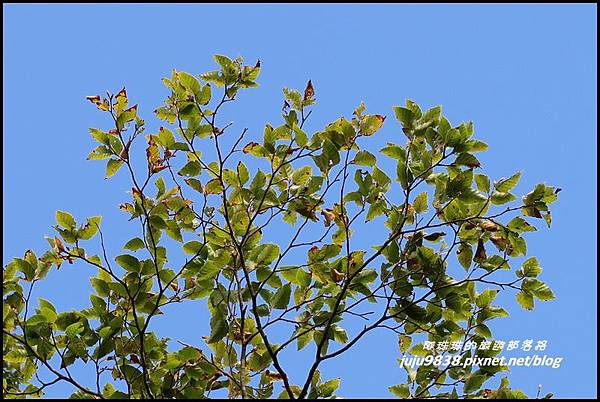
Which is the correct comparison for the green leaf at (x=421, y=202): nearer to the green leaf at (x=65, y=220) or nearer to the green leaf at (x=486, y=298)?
the green leaf at (x=486, y=298)

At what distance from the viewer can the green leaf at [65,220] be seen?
3.30 meters

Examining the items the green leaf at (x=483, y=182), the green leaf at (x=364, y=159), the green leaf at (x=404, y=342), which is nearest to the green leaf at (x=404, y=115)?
the green leaf at (x=364, y=159)

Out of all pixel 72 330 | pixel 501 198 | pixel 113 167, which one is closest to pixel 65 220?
pixel 113 167

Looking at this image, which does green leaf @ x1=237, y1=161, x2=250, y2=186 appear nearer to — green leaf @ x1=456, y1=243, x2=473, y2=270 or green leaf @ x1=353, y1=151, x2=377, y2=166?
green leaf @ x1=353, y1=151, x2=377, y2=166

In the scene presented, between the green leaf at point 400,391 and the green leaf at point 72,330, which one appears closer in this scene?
the green leaf at point 72,330

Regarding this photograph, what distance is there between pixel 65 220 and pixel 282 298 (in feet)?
3.31

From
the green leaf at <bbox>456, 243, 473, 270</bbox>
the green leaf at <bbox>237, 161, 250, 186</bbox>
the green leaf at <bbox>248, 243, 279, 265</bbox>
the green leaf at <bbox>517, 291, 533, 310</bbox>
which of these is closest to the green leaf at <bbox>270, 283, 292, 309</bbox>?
the green leaf at <bbox>248, 243, 279, 265</bbox>

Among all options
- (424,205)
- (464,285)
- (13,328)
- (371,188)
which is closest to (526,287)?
→ (464,285)

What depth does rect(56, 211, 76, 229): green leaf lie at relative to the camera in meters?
3.30

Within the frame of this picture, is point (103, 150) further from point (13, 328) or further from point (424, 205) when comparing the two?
point (424, 205)

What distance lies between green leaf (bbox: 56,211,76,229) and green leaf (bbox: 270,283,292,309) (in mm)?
940

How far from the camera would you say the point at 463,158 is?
3.19 meters

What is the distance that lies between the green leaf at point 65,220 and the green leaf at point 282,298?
0.94 metres

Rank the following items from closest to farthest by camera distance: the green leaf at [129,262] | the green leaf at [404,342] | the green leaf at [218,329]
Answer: the green leaf at [218,329], the green leaf at [129,262], the green leaf at [404,342]
